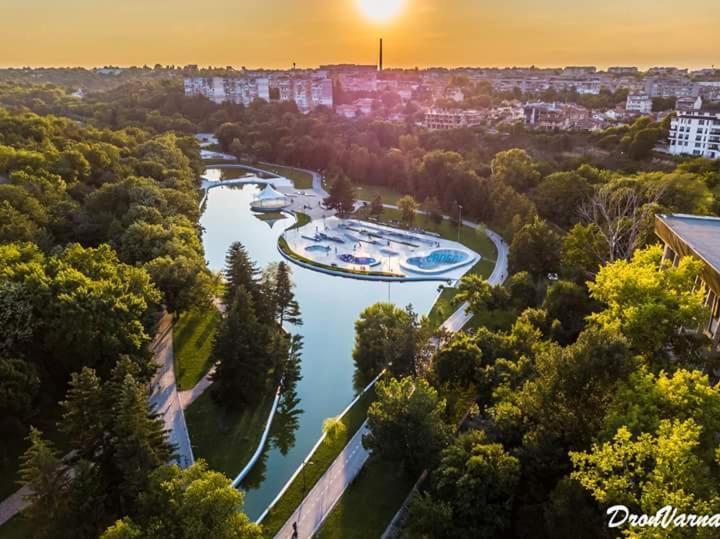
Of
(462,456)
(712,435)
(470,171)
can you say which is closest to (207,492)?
(462,456)

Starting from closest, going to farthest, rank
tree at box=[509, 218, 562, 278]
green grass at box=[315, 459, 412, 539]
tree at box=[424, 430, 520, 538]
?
tree at box=[424, 430, 520, 538], green grass at box=[315, 459, 412, 539], tree at box=[509, 218, 562, 278]

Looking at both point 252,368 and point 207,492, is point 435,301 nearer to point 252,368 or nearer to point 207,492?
point 252,368

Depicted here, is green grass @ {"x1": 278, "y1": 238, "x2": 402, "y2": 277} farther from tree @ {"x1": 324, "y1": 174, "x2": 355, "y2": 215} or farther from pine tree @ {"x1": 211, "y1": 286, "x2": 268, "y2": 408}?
pine tree @ {"x1": 211, "y1": 286, "x2": 268, "y2": 408}

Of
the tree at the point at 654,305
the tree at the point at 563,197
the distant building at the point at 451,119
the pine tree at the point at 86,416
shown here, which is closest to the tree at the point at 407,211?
the tree at the point at 563,197

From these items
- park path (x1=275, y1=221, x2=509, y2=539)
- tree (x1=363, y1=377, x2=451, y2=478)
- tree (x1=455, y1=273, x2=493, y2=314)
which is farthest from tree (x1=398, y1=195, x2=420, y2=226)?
tree (x1=363, y1=377, x2=451, y2=478)

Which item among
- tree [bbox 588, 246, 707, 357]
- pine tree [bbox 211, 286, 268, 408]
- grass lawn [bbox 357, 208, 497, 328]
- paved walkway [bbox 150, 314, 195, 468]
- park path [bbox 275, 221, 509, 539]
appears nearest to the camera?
tree [bbox 588, 246, 707, 357]

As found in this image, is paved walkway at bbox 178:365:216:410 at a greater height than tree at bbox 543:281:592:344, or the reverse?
tree at bbox 543:281:592:344

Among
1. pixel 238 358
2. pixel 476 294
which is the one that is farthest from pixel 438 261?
pixel 238 358
